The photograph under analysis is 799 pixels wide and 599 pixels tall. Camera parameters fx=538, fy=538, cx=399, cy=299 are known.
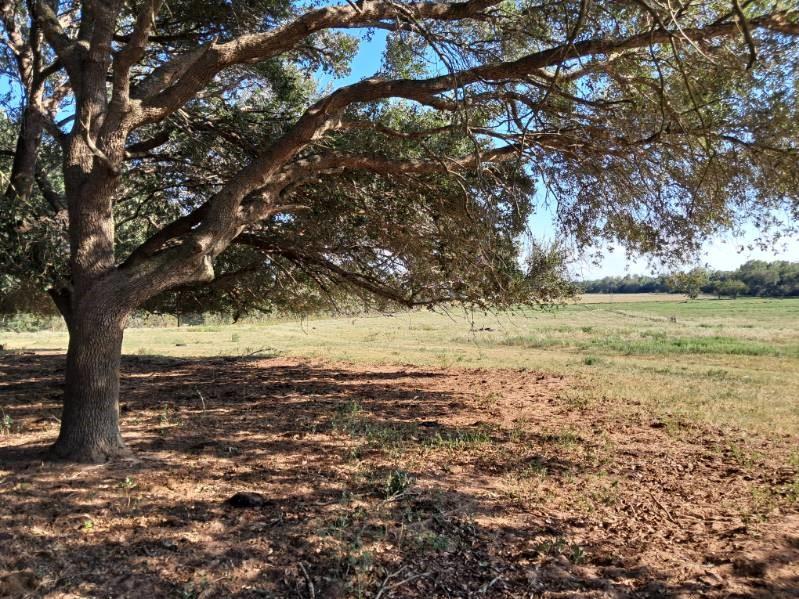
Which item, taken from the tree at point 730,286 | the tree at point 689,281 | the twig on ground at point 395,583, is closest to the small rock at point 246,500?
the twig on ground at point 395,583

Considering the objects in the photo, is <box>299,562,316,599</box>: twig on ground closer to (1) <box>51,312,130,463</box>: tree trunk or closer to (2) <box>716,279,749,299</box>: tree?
(1) <box>51,312,130,463</box>: tree trunk

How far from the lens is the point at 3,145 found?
36.6 feet

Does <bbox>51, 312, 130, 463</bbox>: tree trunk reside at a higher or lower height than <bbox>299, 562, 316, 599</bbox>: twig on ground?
higher

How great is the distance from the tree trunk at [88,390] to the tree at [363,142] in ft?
0.06

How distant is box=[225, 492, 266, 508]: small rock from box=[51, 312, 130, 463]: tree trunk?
1.73m

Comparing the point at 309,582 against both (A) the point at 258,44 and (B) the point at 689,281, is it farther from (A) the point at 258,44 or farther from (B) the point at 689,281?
(B) the point at 689,281

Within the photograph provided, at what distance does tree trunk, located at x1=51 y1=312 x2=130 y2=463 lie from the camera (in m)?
5.14

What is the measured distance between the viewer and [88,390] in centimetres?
519

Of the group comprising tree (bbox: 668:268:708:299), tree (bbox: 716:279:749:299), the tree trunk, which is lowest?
the tree trunk

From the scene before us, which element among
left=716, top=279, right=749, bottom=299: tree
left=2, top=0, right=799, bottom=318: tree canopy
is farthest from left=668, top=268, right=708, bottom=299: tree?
left=716, top=279, right=749, bottom=299: tree

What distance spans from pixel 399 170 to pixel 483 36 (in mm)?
2262

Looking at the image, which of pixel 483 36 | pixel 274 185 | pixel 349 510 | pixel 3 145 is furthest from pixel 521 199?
pixel 3 145

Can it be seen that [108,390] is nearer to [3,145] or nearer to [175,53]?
[175,53]

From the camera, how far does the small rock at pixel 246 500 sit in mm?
4234
